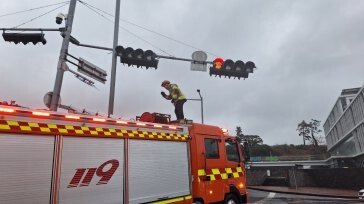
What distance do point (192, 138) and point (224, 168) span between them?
4.77ft

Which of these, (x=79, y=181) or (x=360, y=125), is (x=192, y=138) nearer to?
(x=79, y=181)

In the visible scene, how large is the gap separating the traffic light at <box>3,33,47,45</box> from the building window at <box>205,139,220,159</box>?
5285 mm

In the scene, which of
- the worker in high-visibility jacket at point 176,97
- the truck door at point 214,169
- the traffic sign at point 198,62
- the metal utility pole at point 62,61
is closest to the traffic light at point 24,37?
the metal utility pole at point 62,61

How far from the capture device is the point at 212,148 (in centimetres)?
946

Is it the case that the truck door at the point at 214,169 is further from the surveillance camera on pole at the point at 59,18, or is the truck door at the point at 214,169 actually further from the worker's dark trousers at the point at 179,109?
the surveillance camera on pole at the point at 59,18

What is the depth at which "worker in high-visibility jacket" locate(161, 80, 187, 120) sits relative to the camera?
33.4 feet

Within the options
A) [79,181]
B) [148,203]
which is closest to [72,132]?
[79,181]

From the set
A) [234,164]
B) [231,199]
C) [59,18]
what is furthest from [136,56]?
[231,199]

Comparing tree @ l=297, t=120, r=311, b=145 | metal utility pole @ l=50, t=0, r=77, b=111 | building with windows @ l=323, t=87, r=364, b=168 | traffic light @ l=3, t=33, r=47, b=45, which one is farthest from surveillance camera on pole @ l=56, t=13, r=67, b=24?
tree @ l=297, t=120, r=311, b=145

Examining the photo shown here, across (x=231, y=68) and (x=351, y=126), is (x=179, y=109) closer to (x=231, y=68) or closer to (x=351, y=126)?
(x=231, y=68)

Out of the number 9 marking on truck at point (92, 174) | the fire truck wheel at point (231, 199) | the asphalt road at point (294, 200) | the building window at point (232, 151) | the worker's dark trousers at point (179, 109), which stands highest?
the worker's dark trousers at point (179, 109)

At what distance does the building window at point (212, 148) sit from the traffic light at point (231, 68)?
13.3 ft

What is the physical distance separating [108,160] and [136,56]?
6.12 metres

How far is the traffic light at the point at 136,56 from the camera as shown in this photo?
1209 cm
